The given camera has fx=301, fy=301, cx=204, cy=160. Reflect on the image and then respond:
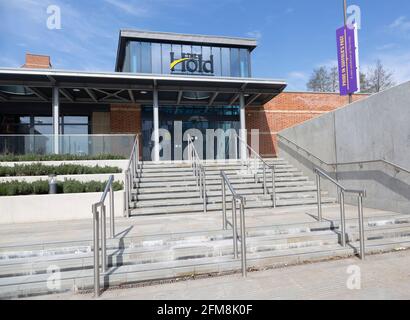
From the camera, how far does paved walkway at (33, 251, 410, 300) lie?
12.2 feet

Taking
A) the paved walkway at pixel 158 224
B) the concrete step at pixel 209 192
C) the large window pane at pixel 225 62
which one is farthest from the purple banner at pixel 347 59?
the large window pane at pixel 225 62

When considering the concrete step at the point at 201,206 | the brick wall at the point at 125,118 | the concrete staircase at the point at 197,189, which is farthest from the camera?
the brick wall at the point at 125,118

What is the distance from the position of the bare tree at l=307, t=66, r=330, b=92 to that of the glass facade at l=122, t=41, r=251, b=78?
25.1m

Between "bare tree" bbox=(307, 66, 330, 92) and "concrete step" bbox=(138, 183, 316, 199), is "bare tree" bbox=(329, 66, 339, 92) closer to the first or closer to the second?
"bare tree" bbox=(307, 66, 330, 92)

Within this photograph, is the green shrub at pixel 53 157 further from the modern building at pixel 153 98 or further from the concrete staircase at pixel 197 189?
the concrete staircase at pixel 197 189

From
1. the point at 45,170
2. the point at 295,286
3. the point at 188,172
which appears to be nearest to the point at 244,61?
the point at 188,172

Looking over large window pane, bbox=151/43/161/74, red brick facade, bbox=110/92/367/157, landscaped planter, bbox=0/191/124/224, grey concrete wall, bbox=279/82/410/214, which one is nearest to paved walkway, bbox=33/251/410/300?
grey concrete wall, bbox=279/82/410/214

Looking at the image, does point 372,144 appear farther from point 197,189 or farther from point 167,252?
point 167,252

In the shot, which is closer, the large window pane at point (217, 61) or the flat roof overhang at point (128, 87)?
the flat roof overhang at point (128, 87)

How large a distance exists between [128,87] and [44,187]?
257 inches

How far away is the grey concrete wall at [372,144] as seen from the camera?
23.2 ft

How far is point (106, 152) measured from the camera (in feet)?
35.8

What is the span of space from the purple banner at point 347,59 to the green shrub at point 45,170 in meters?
10.0

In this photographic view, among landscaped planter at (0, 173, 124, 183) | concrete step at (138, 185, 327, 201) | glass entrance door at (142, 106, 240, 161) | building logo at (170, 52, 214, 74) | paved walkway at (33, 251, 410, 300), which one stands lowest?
paved walkway at (33, 251, 410, 300)
